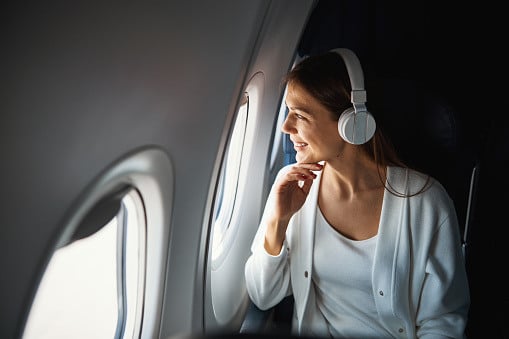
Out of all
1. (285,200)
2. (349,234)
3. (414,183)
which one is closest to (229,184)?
(285,200)

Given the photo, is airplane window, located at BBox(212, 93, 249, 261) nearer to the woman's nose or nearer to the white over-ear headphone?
the woman's nose

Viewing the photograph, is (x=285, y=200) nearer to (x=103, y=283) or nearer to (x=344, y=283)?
(x=344, y=283)

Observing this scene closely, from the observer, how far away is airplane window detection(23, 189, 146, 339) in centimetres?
75

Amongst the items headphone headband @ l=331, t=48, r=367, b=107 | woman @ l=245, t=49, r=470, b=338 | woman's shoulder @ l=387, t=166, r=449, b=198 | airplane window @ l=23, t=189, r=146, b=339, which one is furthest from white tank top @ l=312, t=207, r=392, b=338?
airplane window @ l=23, t=189, r=146, b=339

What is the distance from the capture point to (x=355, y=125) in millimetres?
1009

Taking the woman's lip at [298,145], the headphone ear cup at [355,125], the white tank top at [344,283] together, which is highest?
the headphone ear cup at [355,125]

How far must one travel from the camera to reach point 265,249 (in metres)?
1.11

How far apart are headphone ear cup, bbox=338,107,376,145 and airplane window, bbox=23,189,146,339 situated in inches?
16.6

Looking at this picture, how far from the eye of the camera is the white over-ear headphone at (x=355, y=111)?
3.30ft

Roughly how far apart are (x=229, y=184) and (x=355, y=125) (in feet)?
1.04

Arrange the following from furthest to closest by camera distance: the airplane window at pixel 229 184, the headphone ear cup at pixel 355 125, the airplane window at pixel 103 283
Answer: the airplane window at pixel 229 184
the headphone ear cup at pixel 355 125
the airplane window at pixel 103 283

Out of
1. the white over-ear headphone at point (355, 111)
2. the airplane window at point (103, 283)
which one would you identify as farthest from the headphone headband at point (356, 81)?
the airplane window at point (103, 283)

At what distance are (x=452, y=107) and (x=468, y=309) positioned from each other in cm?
41

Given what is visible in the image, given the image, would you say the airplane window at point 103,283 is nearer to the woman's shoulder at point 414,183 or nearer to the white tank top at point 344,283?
the white tank top at point 344,283
